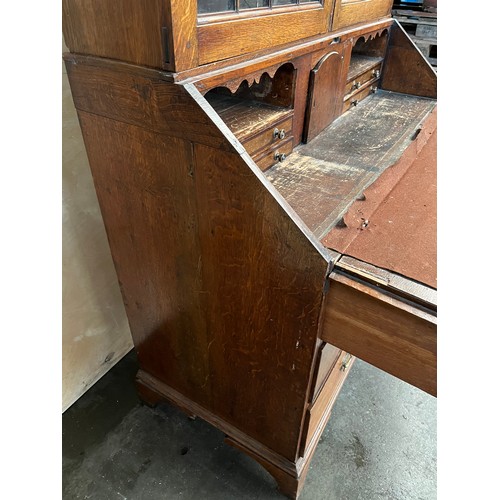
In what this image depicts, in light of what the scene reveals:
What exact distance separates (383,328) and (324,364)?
33 cm

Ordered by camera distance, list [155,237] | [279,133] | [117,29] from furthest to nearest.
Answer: [279,133], [155,237], [117,29]

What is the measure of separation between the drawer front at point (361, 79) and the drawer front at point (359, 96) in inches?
0.9

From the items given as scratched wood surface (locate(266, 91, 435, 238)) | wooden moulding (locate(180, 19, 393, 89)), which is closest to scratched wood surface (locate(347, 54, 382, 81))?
scratched wood surface (locate(266, 91, 435, 238))

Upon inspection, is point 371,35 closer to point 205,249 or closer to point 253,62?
point 253,62

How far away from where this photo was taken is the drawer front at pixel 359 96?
1.57 m

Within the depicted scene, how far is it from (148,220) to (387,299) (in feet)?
1.96

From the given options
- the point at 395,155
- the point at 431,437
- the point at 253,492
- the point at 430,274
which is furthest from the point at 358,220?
the point at 431,437

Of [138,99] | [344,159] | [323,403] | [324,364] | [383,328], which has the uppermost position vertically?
[138,99]

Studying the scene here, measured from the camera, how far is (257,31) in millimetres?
883

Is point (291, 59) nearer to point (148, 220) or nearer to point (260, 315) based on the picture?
point (148, 220)

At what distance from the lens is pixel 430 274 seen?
2.46 feet

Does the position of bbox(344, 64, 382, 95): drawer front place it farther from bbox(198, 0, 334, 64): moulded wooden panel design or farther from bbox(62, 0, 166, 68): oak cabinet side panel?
bbox(62, 0, 166, 68): oak cabinet side panel

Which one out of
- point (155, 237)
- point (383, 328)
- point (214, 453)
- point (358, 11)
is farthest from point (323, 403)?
point (358, 11)

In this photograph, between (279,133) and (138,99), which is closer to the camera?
(138,99)
